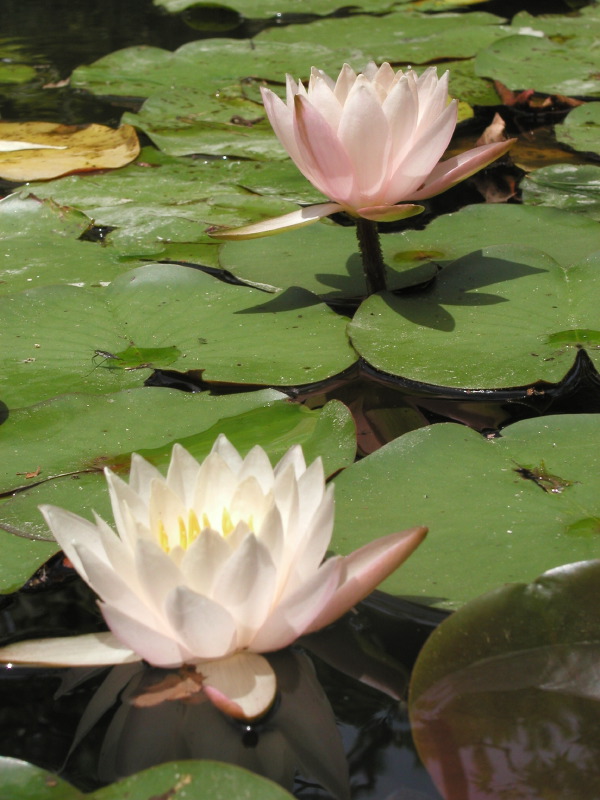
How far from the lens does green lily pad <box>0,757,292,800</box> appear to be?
0.85 metres

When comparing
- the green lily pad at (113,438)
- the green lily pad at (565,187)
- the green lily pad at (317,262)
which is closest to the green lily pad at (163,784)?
the green lily pad at (113,438)

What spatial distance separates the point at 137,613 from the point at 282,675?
0.69ft

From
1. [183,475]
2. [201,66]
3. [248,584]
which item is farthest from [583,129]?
[248,584]

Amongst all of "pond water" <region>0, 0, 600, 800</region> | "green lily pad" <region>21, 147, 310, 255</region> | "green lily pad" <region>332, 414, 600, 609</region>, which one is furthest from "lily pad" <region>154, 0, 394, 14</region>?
"green lily pad" <region>332, 414, 600, 609</region>

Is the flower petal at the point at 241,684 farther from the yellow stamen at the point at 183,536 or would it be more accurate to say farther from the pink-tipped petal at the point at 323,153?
the pink-tipped petal at the point at 323,153

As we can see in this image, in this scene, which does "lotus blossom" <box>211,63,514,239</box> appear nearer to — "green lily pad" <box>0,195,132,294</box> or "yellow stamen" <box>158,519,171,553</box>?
"green lily pad" <box>0,195,132,294</box>

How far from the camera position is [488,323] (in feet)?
5.97

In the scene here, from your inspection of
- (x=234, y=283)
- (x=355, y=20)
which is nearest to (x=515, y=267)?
(x=234, y=283)

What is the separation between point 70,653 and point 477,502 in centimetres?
62

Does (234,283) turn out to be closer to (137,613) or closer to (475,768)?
(137,613)

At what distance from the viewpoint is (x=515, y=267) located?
1.98 meters

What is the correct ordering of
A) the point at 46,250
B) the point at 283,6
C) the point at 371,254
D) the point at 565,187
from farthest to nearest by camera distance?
the point at 283,6 < the point at 565,187 < the point at 46,250 < the point at 371,254

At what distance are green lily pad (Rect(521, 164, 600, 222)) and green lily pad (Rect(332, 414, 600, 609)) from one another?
4.07ft

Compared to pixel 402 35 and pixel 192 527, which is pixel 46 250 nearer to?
pixel 192 527
